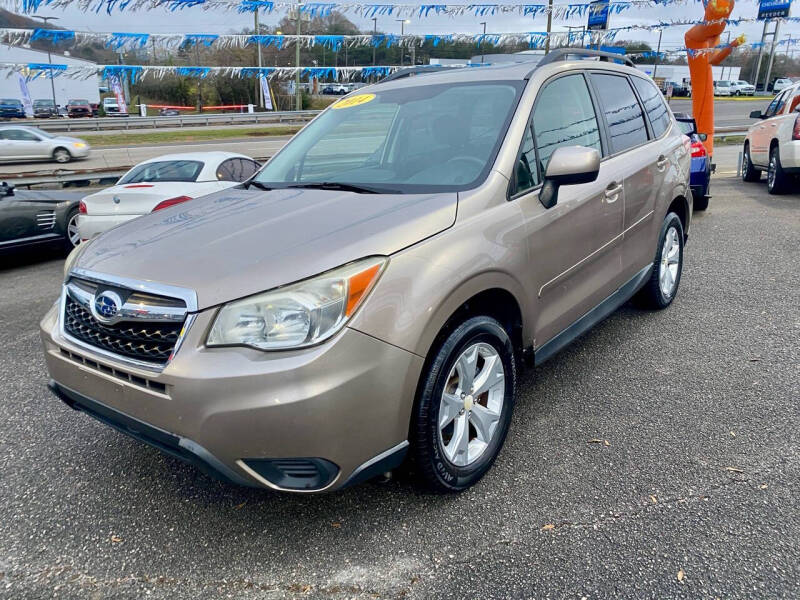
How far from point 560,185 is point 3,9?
9322 mm

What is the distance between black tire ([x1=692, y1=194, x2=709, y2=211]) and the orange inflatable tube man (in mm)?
3370

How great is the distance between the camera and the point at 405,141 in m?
3.52

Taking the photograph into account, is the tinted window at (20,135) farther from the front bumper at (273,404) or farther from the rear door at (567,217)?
the front bumper at (273,404)

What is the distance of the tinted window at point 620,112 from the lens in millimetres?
3982

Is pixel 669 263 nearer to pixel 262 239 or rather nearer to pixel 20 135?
pixel 262 239

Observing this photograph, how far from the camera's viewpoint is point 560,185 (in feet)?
10.3

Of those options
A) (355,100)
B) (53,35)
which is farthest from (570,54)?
(53,35)

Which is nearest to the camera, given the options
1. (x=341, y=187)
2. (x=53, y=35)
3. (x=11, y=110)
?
(x=341, y=187)

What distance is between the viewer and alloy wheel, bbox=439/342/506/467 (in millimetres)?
2670

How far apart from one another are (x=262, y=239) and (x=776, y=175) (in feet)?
35.0

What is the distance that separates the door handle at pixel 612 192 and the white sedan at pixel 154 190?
450 centimetres

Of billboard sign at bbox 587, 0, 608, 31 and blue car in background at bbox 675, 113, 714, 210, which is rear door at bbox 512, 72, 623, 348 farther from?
billboard sign at bbox 587, 0, 608, 31

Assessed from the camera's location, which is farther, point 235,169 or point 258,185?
point 235,169

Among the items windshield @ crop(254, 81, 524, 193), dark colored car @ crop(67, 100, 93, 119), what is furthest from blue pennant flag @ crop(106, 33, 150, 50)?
dark colored car @ crop(67, 100, 93, 119)
